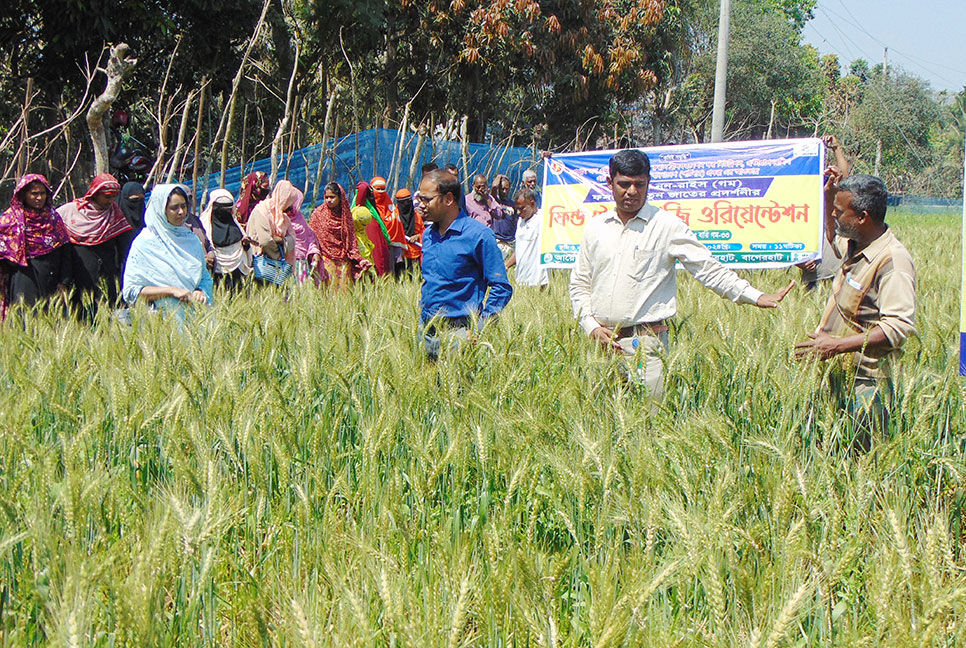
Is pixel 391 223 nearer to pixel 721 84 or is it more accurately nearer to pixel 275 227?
pixel 275 227

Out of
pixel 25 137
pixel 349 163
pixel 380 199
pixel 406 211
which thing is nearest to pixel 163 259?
pixel 25 137

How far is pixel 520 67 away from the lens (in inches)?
624

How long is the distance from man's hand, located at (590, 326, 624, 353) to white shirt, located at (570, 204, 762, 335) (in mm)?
39

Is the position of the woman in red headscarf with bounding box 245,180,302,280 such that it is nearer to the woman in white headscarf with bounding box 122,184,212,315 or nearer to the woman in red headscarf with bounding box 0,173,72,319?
the woman in red headscarf with bounding box 0,173,72,319

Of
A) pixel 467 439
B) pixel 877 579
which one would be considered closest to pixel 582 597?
pixel 877 579

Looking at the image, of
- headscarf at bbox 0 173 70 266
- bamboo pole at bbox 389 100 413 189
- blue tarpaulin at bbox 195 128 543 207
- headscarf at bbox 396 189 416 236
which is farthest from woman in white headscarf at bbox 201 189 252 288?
bamboo pole at bbox 389 100 413 189

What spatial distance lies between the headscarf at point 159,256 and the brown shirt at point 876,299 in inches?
129

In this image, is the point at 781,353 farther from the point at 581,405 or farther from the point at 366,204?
the point at 366,204

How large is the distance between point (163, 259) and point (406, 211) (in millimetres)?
3860

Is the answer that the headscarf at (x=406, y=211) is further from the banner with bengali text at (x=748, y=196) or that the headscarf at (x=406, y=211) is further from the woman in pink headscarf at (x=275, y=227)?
the banner with bengali text at (x=748, y=196)

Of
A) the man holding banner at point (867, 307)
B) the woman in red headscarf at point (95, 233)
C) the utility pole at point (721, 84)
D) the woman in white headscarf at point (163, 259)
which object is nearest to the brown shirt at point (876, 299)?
the man holding banner at point (867, 307)

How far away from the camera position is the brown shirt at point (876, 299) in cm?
274

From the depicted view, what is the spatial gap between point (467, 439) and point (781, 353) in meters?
1.32

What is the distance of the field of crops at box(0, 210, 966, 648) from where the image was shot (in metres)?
1.44
